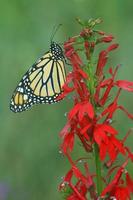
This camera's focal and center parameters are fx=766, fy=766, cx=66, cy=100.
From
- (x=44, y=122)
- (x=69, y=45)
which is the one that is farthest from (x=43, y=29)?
(x=69, y=45)

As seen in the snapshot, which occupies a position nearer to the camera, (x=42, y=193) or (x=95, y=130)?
(x=95, y=130)

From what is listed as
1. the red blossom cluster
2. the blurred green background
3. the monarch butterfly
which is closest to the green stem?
the red blossom cluster

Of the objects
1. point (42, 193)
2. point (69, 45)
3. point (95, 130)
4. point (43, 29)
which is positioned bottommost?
point (42, 193)

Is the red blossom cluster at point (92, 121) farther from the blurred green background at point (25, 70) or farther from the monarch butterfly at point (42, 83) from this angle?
the blurred green background at point (25, 70)

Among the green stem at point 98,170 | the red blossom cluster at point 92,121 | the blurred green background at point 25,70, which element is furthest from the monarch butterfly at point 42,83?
the green stem at point 98,170

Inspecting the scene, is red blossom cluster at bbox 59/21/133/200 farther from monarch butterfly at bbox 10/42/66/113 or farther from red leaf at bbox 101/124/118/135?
monarch butterfly at bbox 10/42/66/113

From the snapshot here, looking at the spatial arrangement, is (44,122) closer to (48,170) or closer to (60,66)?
(48,170)

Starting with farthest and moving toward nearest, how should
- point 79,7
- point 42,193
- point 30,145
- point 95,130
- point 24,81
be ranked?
point 79,7, point 30,145, point 42,193, point 24,81, point 95,130
